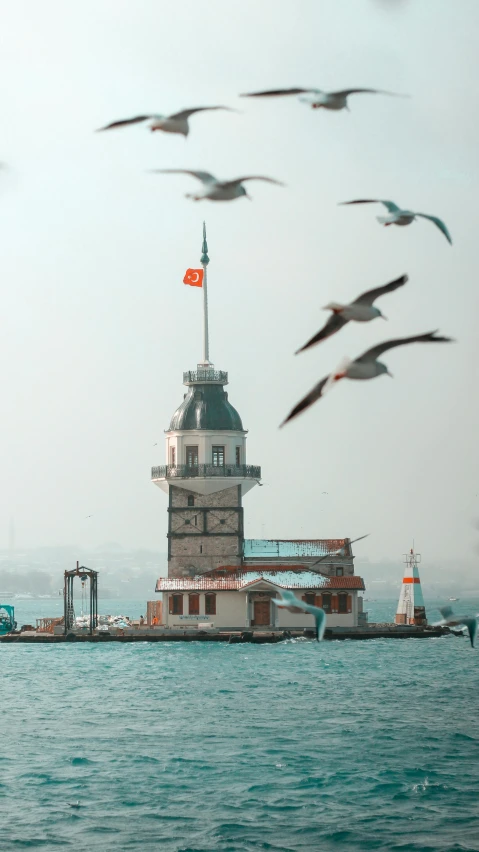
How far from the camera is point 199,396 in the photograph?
300ft

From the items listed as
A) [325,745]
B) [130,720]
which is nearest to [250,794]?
[325,745]

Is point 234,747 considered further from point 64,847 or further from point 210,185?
point 210,185

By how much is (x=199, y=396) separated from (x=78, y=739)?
148 ft

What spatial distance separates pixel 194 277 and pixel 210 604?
68.1 ft

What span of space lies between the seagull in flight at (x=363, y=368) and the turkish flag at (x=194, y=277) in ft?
250

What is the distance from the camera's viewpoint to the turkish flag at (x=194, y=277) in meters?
94.4

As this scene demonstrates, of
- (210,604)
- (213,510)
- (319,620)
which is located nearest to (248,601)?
(210,604)

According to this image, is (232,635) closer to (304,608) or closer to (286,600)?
(286,600)

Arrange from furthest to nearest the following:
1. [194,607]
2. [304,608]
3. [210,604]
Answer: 1. [194,607]
2. [210,604]
3. [304,608]

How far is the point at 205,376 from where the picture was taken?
91688mm

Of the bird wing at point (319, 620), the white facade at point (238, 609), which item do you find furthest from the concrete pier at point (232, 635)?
the bird wing at point (319, 620)

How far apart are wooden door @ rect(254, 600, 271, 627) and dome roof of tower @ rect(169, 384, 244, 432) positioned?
10788 mm

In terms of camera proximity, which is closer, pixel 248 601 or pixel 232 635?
pixel 232 635

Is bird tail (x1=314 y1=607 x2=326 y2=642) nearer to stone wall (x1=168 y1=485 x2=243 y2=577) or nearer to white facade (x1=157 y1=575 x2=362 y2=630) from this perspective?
white facade (x1=157 y1=575 x2=362 y2=630)
